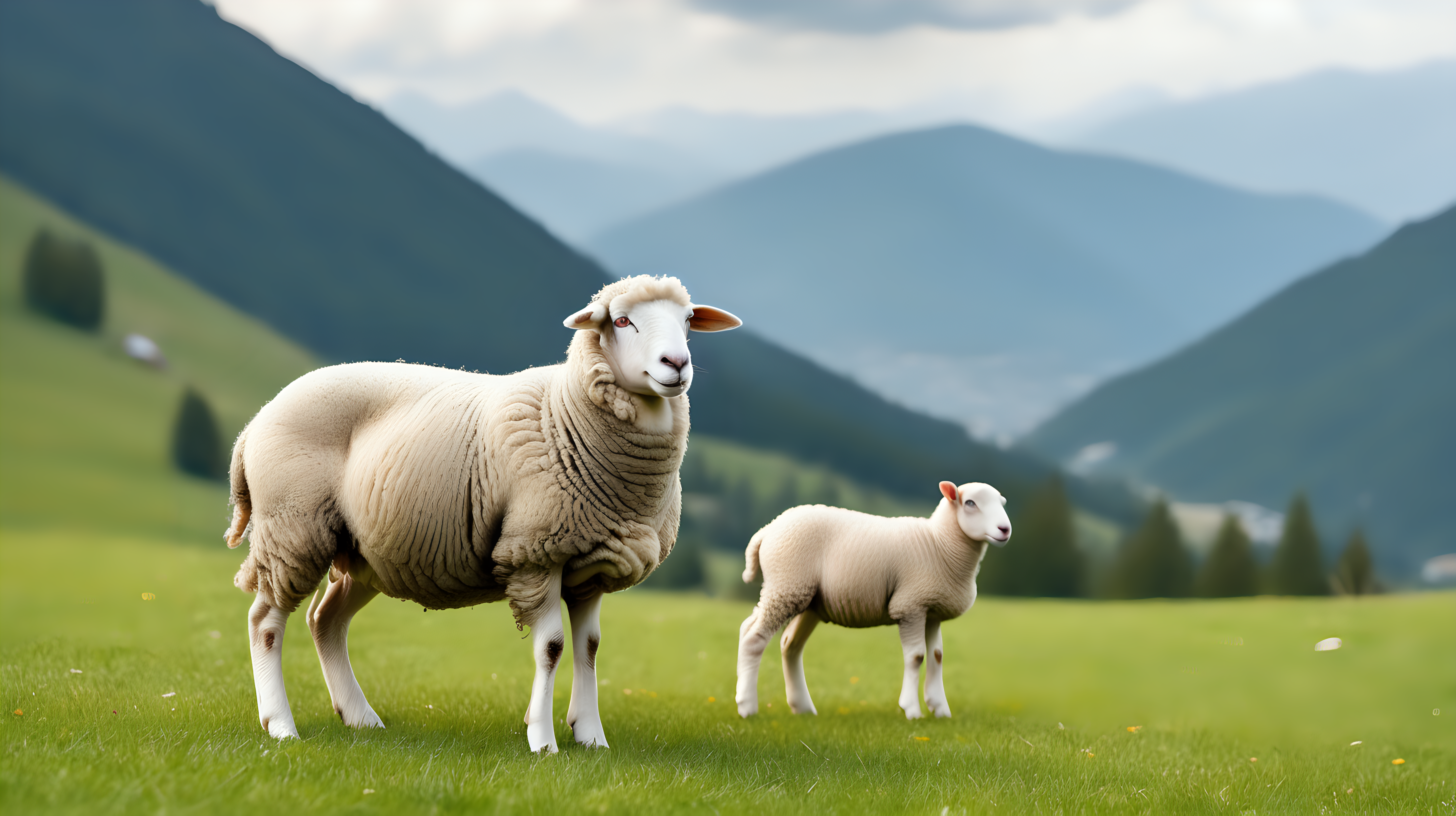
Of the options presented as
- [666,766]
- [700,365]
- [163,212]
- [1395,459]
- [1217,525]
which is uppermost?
[163,212]

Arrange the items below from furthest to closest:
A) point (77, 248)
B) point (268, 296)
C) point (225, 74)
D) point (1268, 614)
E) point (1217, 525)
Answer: point (225, 74)
point (268, 296)
point (77, 248)
point (1217, 525)
point (1268, 614)

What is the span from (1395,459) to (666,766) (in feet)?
234

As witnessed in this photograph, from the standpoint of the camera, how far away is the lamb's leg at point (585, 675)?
23.0ft

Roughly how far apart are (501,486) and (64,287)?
165 feet

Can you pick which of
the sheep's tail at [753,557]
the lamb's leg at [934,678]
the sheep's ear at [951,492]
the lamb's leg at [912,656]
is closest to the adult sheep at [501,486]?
the sheep's tail at [753,557]

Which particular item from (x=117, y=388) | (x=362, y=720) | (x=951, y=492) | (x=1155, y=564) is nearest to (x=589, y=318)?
(x=362, y=720)

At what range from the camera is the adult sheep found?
21.6ft

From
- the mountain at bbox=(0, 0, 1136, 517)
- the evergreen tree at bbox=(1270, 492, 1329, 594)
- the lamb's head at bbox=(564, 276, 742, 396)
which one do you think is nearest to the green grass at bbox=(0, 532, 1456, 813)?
the lamb's head at bbox=(564, 276, 742, 396)

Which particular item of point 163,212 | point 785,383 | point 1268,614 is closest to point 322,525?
point 1268,614

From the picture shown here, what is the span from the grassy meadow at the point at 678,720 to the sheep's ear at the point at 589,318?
266 cm

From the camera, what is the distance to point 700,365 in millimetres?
6914

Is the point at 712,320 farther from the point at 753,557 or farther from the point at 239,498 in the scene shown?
the point at 239,498

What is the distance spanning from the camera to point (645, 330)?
640 cm

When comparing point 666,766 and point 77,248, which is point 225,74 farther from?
point 666,766
